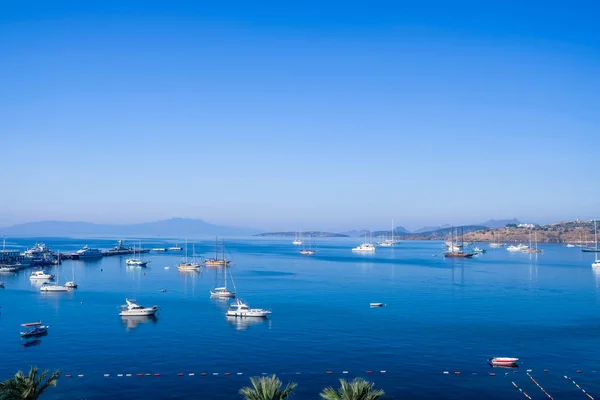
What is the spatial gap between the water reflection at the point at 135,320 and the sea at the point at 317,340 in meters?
0.23

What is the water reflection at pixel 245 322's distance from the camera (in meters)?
55.4

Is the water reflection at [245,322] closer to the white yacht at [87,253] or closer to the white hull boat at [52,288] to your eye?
the white hull boat at [52,288]

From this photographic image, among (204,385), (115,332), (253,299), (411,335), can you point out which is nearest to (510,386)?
(411,335)

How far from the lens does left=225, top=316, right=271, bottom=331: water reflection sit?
55.4 metres

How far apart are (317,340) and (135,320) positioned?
2191 cm

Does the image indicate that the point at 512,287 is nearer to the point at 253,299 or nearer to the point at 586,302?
the point at 586,302

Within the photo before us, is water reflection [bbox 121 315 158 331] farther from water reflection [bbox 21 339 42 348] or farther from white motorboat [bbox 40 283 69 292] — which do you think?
white motorboat [bbox 40 283 69 292]

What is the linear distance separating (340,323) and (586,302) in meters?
38.4

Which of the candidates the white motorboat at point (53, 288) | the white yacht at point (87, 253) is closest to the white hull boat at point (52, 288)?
the white motorboat at point (53, 288)

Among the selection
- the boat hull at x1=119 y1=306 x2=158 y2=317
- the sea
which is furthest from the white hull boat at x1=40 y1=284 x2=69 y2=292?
the boat hull at x1=119 y1=306 x2=158 y2=317

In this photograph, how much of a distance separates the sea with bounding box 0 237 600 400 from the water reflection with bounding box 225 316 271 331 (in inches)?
8.4

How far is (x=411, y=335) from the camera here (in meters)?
50.7

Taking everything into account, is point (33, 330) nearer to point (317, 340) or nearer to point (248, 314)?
point (248, 314)

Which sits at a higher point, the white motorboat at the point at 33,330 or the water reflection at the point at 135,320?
the white motorboat at the point at 33,330
